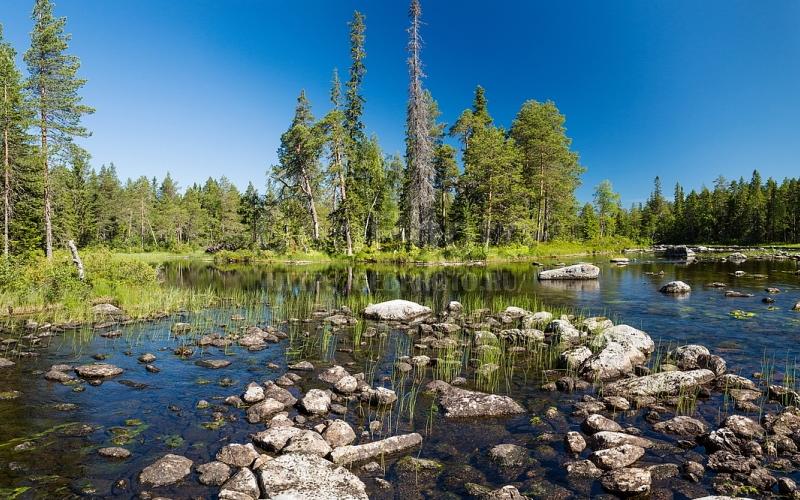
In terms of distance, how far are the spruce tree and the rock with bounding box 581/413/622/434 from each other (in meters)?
37.2

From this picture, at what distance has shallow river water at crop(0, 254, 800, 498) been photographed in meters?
7.18

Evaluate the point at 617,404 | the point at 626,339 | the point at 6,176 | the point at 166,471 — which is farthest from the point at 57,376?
the point at 6,176

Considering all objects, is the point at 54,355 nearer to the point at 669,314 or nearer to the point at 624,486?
the point at 624,486

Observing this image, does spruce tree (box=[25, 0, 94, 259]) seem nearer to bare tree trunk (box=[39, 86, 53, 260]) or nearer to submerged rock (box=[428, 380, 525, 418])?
bare tree trunk (box=[39, 86, 53, 260])

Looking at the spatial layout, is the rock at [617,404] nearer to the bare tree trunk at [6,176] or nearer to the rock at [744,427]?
the rock at [744,427]

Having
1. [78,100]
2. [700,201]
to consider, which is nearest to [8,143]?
[78,100]

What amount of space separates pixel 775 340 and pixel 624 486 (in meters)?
13.4

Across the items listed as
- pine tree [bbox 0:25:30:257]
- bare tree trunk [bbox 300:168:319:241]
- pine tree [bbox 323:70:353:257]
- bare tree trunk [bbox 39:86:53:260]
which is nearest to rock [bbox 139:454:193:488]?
bare tree trunk [bbox 39:86:53:260]

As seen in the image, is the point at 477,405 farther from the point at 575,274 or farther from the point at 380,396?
the point at 575,274

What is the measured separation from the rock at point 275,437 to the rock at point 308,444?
0.13 meters

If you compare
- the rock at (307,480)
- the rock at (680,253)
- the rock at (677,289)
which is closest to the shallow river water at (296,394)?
the rock at (307,480)

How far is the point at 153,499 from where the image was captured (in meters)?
6.51

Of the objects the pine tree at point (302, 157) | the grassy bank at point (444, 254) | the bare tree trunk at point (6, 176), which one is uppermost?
the pine tree at point (302, 157)

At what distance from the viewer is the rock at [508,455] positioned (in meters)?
7.79
